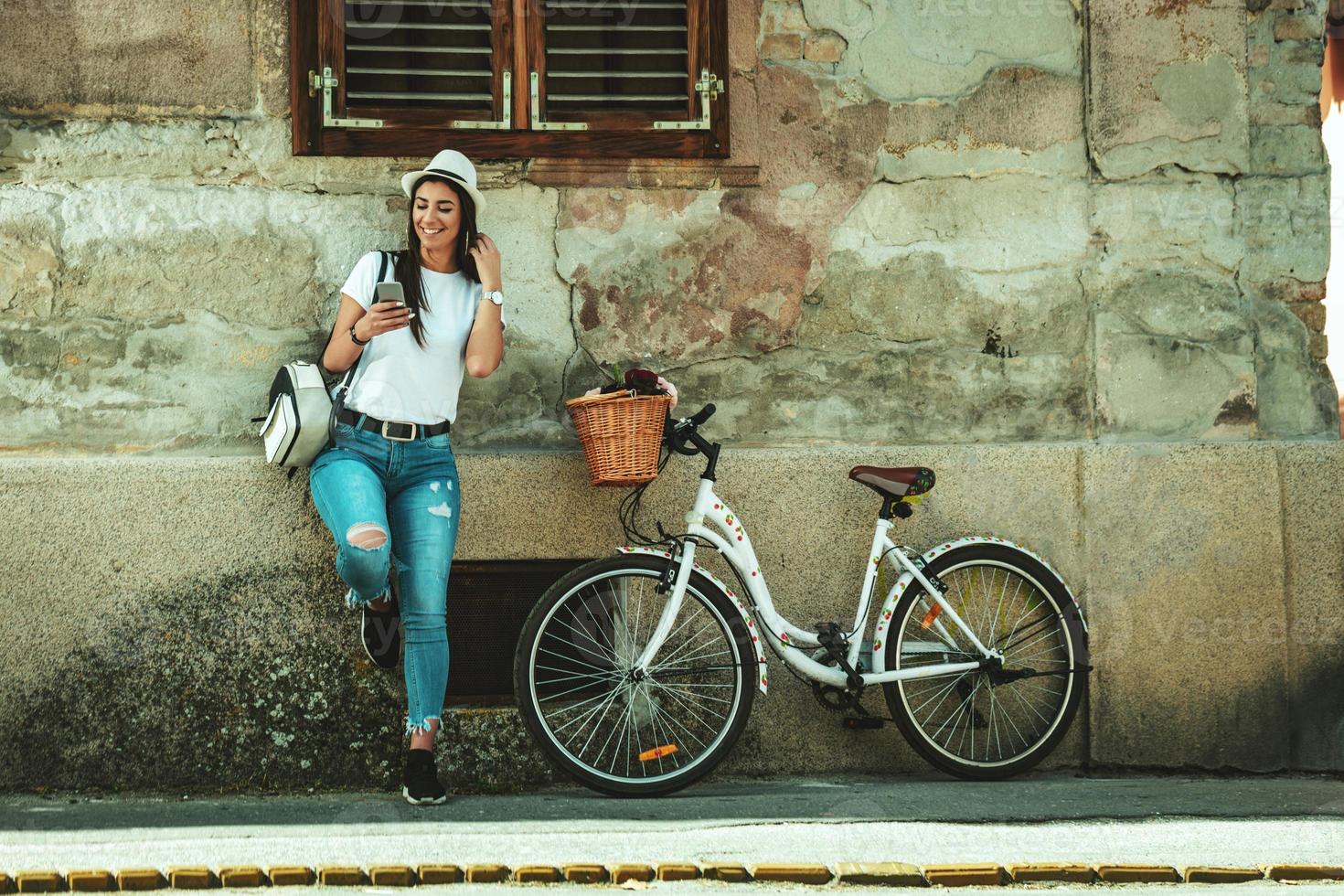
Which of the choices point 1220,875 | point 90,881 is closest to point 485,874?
point 90,881

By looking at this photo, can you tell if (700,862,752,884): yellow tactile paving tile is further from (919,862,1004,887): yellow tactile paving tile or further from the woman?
the woman

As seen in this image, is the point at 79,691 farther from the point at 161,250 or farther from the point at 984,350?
the point at 984,350

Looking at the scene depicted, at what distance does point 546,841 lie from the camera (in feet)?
11.9

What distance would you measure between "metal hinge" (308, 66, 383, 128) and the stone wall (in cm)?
13

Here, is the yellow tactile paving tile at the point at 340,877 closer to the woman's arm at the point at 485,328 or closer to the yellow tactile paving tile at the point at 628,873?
the yellow tactile paving tile at the point at 628,873

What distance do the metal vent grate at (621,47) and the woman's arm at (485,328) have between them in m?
0.91

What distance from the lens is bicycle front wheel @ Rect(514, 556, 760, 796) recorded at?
429 centimetres

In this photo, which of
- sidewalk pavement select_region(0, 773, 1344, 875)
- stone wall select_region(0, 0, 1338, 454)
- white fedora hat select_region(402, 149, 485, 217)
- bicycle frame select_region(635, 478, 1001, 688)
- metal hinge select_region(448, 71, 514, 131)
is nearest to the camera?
sidewalk pavement select_region(0, 773, 1344, 875)

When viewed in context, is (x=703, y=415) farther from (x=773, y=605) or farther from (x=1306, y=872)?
(x=1306, y=872)

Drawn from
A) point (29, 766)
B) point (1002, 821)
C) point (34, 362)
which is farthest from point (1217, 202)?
point (29, 766)

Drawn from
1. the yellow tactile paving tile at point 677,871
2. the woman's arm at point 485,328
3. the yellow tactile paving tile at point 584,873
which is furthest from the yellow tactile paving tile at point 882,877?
the woman's arm at point 485,328

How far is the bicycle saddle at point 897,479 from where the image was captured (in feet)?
15.0

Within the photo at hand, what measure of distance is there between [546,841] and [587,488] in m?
1.52

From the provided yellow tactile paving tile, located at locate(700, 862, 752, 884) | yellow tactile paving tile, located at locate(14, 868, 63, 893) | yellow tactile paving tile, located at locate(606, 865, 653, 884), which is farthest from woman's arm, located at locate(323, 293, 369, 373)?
yellow tactile paving tile, located at locate(700, 862, 752, 884)
